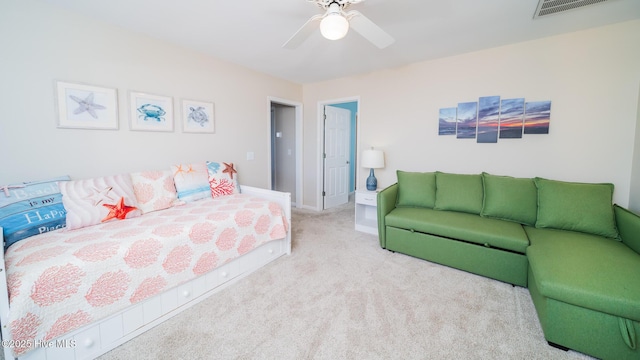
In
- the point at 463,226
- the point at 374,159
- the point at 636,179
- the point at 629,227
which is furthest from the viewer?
the point at 374,159

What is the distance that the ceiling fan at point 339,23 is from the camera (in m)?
1.59

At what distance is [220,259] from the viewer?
2.07m

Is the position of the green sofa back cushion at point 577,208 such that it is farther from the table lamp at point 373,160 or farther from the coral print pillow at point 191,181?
the coral print pillow at point 191,181

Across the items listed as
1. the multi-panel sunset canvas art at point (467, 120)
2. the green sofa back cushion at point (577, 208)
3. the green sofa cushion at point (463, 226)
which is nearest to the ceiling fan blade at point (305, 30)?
the green sofa cushion at point (463, 226)

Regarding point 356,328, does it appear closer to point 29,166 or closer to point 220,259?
point 220,259

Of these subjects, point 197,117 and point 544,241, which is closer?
point 544,241

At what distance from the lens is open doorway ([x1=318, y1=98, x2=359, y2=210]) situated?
459 centimetres

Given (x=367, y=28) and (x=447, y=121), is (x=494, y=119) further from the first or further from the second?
(x=367, y=28)

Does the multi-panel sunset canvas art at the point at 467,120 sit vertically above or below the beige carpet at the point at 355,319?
above

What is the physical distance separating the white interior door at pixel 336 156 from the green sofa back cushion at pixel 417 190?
6.06 ft

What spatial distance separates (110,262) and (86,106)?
1580 mm

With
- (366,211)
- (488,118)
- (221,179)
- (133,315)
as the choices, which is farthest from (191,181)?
(488,118)

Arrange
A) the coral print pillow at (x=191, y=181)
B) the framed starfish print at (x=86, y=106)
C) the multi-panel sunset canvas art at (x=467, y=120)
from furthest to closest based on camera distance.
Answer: the multi-panel sunset canvas art at (x=467, y=120) → the coral print pillow at (x=191, y=181) → the framed starfish print at (x=86, y=106)

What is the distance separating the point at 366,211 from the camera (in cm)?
387
